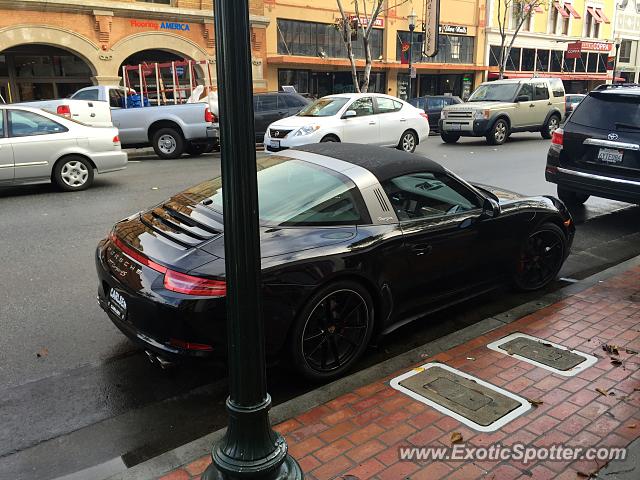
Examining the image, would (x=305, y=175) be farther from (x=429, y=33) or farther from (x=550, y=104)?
(x=429, y=33)

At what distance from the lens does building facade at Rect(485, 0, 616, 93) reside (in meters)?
40.0

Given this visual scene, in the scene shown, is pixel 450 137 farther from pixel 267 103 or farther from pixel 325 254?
pixel 325 254

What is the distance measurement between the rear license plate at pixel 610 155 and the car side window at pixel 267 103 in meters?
10.9

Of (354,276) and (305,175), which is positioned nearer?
(354,276)

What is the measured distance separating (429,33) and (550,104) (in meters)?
14.9

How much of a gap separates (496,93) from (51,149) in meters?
13.9

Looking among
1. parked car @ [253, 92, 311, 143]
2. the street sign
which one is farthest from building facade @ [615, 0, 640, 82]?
parked car @ [253, 92, 311, 143]

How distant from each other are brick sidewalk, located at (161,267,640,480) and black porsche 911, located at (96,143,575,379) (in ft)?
1.60

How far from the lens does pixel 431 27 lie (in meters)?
32.2

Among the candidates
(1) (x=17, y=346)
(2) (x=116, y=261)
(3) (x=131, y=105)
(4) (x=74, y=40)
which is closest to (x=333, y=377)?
(2) (x=116, y=261)

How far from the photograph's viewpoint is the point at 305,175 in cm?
445

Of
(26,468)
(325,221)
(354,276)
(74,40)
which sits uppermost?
(74,40)

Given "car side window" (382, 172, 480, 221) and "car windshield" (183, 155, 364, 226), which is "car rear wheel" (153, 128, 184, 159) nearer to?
"car windshield" (183, 155, 364, 226)

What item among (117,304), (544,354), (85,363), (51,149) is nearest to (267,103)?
(51,149)
